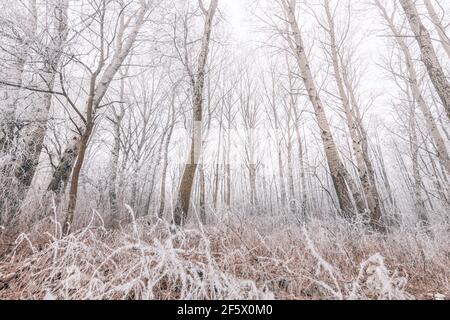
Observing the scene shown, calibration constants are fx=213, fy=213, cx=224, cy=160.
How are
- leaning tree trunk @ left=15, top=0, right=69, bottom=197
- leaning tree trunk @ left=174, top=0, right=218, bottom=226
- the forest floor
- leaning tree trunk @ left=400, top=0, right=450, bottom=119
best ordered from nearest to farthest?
the forest floor, leaning tree trunk @ left=400, top=0, right=450, bottom=119, leaning tree trunk @ left=15, top=0, right=69, bottom=197, leaning tree trunk @ left=174, top=0, right=218, bottom=226

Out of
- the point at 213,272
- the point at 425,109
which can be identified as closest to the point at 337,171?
the point at 213,272

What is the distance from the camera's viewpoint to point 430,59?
2.78 m

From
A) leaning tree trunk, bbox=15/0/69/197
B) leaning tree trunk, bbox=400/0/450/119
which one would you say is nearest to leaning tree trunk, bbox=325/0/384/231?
leaning tree trunk, bbox=400/0/450/119

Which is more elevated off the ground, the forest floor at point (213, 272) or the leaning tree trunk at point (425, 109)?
the leaning tree trunk at point (425, 109)

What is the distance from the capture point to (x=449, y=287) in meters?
1.60

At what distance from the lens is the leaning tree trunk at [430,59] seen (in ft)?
8.66

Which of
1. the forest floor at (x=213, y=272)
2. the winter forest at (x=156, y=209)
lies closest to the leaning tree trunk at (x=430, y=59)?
the winter forest at (x=156, y=209)

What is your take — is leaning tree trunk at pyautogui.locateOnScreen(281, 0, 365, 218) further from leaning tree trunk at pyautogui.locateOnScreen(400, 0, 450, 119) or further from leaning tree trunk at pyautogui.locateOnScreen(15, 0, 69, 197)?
leaning tree trunk at pyautogui.locateOnScreen(15, 0, 69, 197)

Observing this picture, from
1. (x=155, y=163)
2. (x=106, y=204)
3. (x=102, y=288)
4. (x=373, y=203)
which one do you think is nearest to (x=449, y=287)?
(x=102, y=288)

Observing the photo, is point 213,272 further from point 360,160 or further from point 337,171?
point 360,160

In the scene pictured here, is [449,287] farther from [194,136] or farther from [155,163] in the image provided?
[155,163]

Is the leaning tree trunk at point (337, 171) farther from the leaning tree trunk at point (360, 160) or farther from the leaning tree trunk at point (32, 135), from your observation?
the leaning tree trunk at point (32, 135)

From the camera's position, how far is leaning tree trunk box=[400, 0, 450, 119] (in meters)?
2.64
